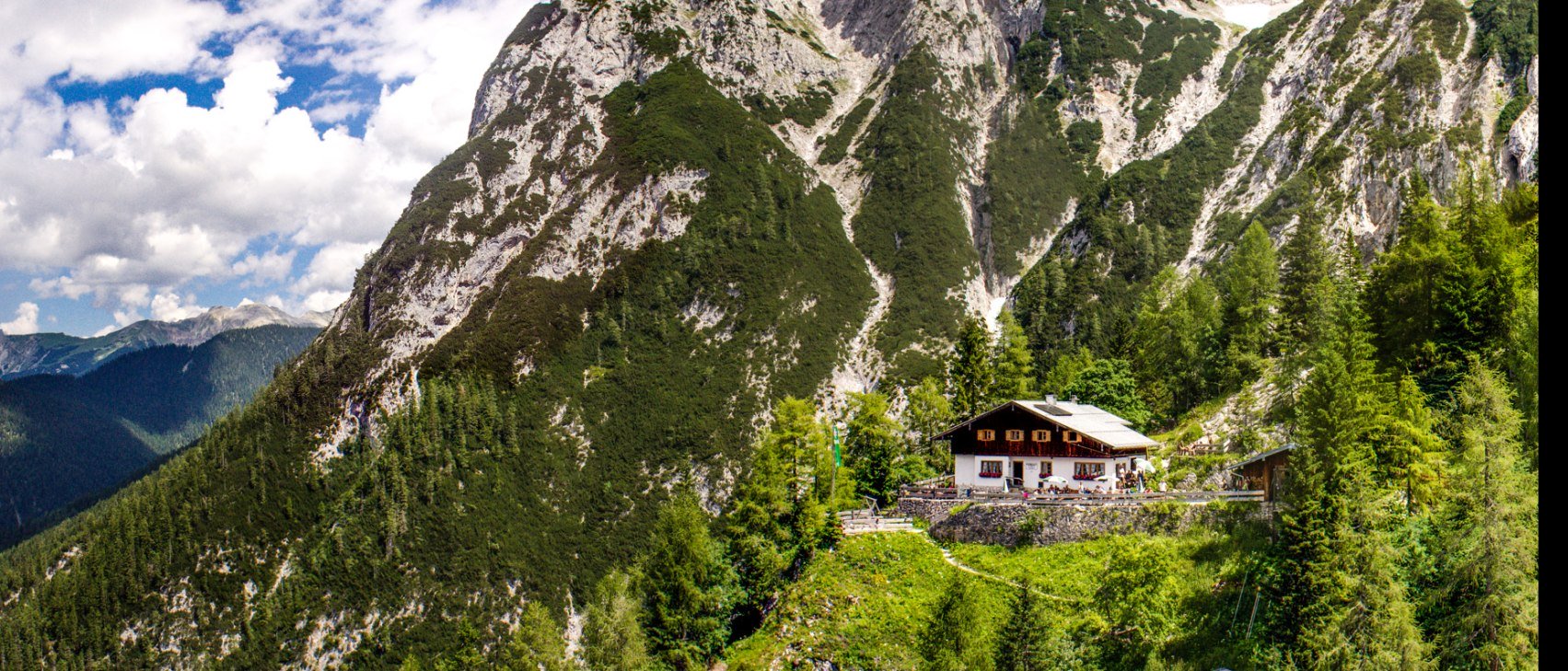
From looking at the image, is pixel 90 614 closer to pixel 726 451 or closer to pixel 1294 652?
pixel 726 451

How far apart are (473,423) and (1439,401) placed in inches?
5279

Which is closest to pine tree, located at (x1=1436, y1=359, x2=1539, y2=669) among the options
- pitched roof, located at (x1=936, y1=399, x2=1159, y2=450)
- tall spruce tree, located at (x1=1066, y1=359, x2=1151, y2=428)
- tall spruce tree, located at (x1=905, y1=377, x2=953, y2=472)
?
pitched roof, located at (x1=936, y1=399, x2=1159, y2=450)

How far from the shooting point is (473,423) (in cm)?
15300

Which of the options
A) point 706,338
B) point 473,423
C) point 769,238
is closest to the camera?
point 473,423

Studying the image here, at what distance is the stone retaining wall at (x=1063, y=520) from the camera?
157 feet

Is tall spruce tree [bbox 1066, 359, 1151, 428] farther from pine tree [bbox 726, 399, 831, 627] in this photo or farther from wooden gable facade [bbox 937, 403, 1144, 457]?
pine tree [bbox 726, 399, 831, 627]

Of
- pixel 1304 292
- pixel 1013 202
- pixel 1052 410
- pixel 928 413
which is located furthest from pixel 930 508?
pixel 1013 202

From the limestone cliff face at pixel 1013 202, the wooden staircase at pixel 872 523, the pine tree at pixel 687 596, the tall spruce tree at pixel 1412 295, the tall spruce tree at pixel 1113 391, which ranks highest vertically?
the limestone cliff face at pixel 1013 202

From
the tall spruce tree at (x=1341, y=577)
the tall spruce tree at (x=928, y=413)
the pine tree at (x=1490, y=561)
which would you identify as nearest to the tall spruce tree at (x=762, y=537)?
the tall spruce tree at (x=928, y=413)

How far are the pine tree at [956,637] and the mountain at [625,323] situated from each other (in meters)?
80.1

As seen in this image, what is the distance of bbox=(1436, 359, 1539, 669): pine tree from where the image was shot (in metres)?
30.4

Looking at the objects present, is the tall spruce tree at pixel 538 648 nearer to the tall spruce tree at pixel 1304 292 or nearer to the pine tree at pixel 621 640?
the pine tree at pixel 621 640

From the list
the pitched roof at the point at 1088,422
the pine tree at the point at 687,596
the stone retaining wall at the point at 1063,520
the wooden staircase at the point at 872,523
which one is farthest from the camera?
the pine tree at the point at 687,596
